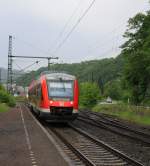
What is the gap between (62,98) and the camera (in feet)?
88.7

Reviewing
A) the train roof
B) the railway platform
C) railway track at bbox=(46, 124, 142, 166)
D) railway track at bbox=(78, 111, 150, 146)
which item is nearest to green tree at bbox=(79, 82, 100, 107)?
railway track at bbox=(78, 111, 150, 146)

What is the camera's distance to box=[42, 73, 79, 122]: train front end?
1057 inches

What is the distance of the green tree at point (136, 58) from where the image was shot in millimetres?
59878

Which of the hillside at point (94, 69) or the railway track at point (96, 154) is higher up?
the hillside at point (94, 69)

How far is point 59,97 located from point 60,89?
0.62 meters

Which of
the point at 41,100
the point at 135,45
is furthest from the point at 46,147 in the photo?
the point at 135,45

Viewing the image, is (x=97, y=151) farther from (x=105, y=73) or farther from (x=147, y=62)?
(x=105, y=73)

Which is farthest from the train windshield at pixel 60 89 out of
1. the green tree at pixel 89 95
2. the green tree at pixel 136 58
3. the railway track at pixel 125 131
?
the green tree at pixel 89 95

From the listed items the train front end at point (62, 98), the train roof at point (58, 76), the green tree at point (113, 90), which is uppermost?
the green tree at point (113, 90)

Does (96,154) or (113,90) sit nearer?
(96,154)

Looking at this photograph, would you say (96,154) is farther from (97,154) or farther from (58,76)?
(58,76)

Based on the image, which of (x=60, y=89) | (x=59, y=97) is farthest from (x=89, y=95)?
(x=59, y=97)

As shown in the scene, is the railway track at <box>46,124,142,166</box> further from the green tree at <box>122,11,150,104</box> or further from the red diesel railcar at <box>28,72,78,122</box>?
the green tree at <box>122,11,150,104</box>

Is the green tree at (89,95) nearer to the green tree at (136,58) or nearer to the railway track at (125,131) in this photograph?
the green tree at (136,58)
